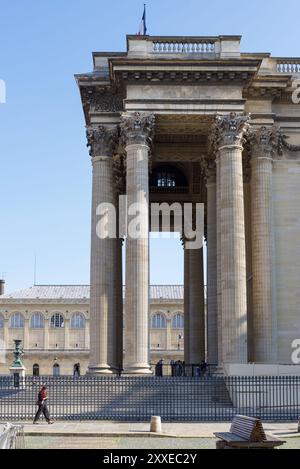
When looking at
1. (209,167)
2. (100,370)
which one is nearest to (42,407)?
(100,370)

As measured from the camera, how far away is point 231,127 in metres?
43.2

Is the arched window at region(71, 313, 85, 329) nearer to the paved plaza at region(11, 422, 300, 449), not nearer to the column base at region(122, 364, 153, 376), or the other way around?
the column base at region(122, 364, 153, 376)

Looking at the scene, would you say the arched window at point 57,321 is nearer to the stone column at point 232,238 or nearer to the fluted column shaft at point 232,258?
the stone column at point 232,238

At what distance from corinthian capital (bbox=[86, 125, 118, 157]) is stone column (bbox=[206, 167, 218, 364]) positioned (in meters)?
7.26

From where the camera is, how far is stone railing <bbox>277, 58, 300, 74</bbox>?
155 ft

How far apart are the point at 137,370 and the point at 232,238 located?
8.64 m

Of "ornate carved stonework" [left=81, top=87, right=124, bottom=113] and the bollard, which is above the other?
"ornate carved stonework" [left=81, top=87, right=124, bottom=113]

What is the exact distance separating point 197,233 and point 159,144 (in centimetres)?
1094

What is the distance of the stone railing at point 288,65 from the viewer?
47.2 meters

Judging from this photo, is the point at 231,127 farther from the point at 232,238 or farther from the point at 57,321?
the point at 57,321

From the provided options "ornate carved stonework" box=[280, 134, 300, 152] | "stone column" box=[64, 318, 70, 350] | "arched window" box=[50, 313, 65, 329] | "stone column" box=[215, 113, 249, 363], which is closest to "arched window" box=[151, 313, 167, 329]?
"stone column" box=[64, 318, 70, 350]

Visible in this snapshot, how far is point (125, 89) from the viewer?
44.3m

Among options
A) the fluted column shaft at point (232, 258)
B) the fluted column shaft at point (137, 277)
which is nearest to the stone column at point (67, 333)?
the fluted column shaft at point (137, 277)
